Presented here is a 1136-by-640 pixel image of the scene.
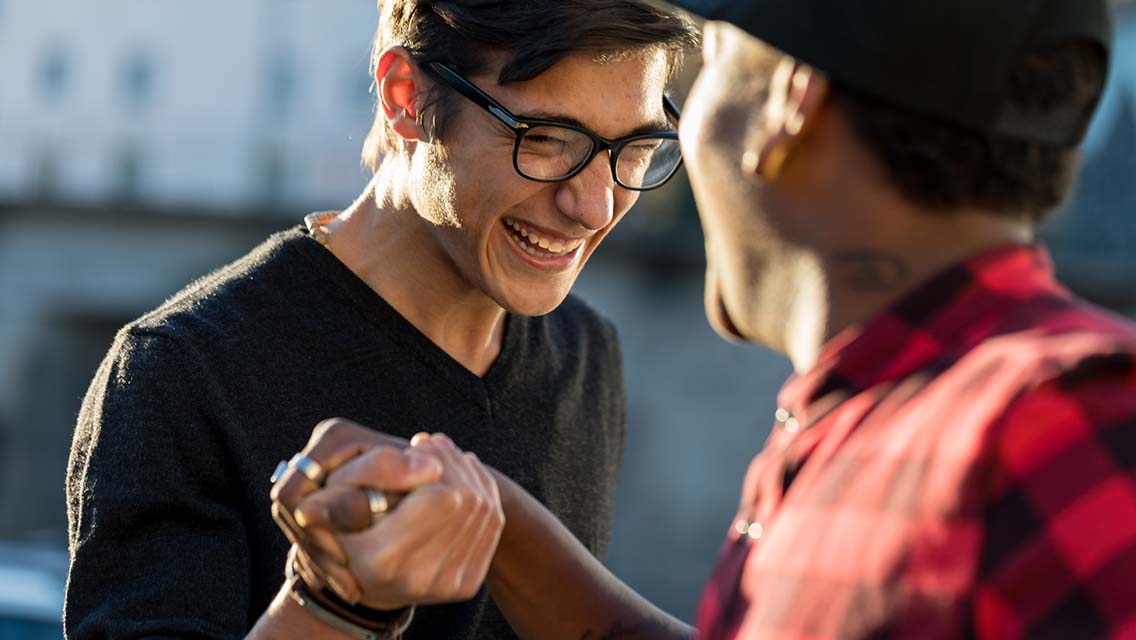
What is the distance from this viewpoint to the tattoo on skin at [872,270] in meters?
1.86

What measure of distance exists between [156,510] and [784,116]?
126cm

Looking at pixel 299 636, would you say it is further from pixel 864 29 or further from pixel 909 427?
pixel 864 29

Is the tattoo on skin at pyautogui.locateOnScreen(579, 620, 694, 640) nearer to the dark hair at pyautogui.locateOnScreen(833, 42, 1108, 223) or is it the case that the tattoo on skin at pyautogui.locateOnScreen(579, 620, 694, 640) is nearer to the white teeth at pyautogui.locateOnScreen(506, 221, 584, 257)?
the white teeth at pyautogui.locateOnScreen(506, 221, 584, 257)

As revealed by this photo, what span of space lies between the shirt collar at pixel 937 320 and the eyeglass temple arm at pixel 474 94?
117 cm

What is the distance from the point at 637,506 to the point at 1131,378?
23894mm

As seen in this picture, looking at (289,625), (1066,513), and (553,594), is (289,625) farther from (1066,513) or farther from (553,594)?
(1066,513)

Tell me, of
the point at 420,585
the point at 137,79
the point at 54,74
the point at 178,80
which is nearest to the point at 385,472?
the point at 420,585

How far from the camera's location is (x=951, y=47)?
1.76 m

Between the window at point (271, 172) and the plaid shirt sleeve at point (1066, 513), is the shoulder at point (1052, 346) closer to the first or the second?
the plaid shirt sleeve at point (1066, 513)

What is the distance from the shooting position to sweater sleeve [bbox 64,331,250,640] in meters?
2.60

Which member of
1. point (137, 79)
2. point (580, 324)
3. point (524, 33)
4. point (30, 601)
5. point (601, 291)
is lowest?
point (137, 79)

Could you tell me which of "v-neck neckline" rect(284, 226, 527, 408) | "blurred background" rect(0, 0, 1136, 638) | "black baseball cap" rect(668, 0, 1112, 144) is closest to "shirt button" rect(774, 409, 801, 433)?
"black baseball cap" rect(668, 0, 1112, 144)

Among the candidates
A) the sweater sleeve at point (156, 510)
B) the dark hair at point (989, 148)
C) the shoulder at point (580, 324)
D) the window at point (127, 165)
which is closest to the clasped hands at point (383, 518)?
the sweater sleeve at point (156, 510)

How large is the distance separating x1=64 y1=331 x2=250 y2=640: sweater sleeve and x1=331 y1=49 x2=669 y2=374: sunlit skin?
49cm
